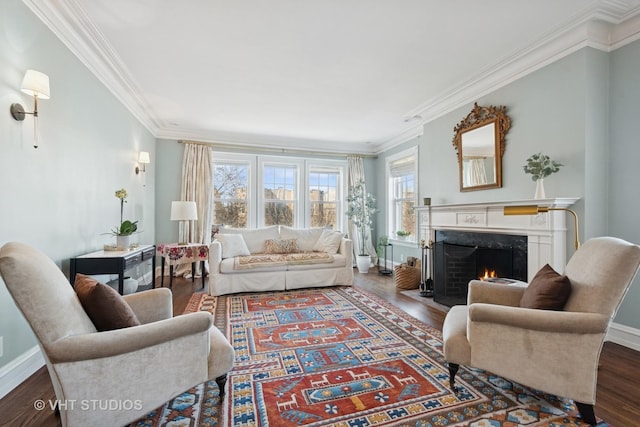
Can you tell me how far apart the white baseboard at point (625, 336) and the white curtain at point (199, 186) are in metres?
5.44

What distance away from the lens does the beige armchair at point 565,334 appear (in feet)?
4.96

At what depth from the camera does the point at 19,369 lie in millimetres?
1911

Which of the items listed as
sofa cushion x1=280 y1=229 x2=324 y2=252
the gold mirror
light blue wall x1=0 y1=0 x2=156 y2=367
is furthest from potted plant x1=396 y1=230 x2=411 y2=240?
light blue wall x1=0 y1=0 x2=156 y2=367

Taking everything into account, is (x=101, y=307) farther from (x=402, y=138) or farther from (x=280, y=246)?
(x=402, y=138)

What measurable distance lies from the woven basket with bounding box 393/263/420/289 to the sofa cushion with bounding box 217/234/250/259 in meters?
2.33

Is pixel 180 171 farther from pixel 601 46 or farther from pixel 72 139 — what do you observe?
pixel 601 46

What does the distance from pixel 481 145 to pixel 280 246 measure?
10.4ft

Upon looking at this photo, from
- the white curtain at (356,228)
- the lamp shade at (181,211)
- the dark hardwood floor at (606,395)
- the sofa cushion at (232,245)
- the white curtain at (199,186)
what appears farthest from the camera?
the white curtain at (356,228)

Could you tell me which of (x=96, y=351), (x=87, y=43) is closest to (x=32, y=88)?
(x=87, y=43)

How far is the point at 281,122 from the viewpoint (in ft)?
16.3

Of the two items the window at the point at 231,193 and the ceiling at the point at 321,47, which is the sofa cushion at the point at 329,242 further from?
the ceiling at the point at 321,47

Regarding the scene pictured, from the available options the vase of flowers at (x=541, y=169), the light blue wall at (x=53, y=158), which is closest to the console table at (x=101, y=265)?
the light blue wall at (x=53, y=158)

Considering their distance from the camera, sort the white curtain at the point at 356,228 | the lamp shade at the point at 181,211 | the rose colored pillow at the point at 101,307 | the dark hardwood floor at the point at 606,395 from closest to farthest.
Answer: the rose colored pillow at the point at 101,307 → the dark hardwood floor at the point at 606,395 → the lamp shade at the point at 181,211 → the white curtain at the point at 356,228

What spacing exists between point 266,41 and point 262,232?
9.88ft
